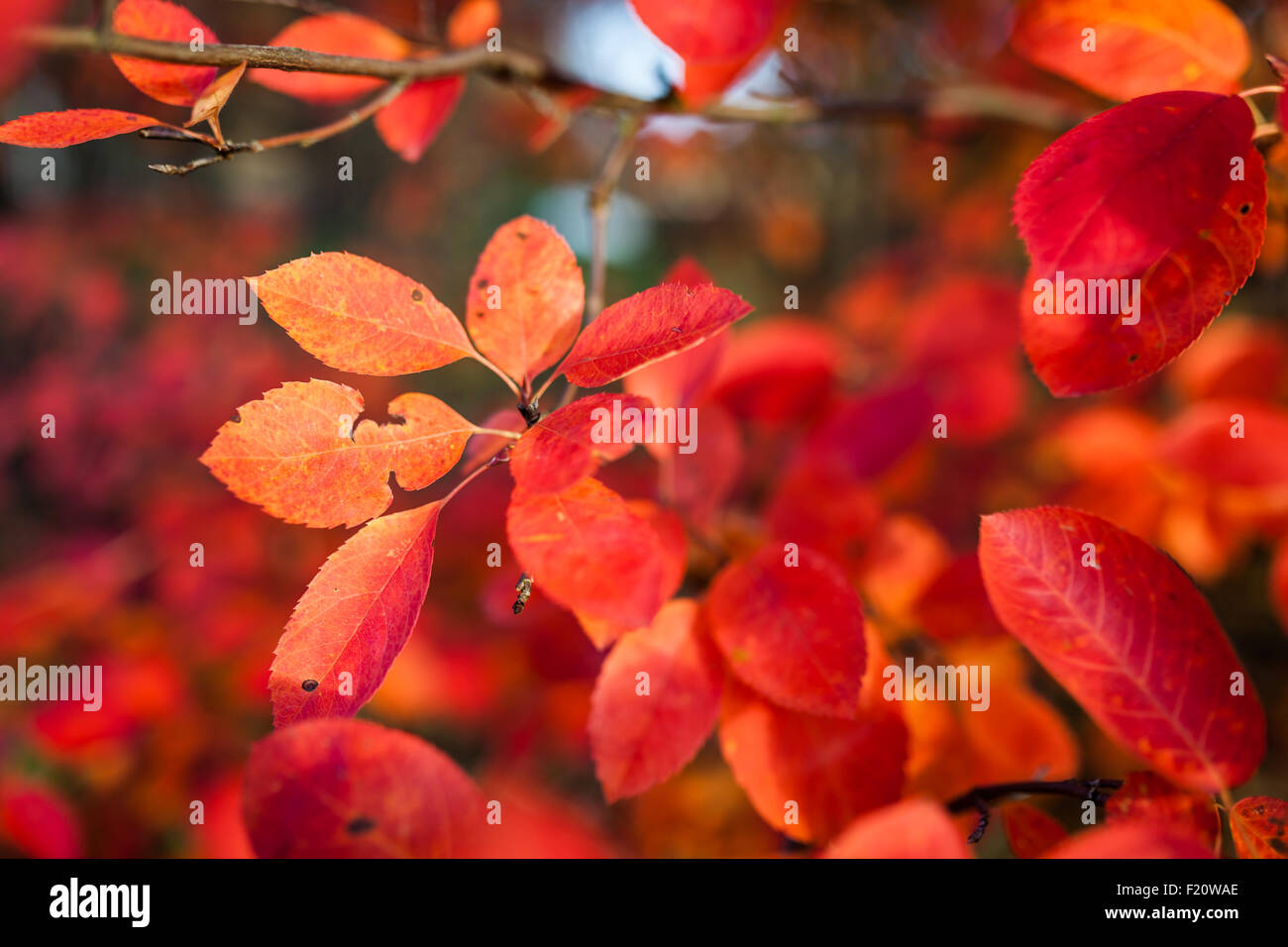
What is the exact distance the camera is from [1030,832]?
48 cm

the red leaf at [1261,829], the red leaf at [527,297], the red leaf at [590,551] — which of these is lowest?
the red leaf at [1261,829]

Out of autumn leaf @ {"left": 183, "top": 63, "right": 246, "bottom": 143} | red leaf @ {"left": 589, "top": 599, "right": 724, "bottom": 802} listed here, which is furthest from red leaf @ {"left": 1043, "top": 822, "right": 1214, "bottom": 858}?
autumn leaf @ {"left": 183, "top": 63, "right": 246, "bottom": 143}

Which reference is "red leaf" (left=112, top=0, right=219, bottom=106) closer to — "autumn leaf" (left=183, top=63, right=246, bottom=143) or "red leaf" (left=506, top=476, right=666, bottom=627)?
"autumn leaf" (left=183, top=63, right=246, bottom=143)

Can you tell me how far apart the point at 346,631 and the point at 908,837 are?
12.6 inches

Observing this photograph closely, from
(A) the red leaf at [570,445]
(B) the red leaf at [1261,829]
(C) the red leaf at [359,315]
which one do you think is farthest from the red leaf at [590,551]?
(B) the red leaf at [1261,829]

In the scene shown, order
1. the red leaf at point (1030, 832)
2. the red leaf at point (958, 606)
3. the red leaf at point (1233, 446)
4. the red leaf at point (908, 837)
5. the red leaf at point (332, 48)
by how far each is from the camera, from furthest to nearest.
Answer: the red leaf at point (1233, 446) → the red leaf at point (958, 606) → the red leaf at point (332, 48) → the red leaf at point (1030, 832) → the red leaf at point (908, 837)

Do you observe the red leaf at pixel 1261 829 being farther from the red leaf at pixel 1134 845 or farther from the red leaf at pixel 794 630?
the red leaf at pixel 794 630

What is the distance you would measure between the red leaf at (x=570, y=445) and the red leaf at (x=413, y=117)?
0.33 meters

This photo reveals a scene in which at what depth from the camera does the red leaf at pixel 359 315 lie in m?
0.42

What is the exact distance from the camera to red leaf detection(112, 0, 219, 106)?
17.7 inches

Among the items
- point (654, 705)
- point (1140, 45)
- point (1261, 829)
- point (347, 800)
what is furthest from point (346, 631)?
point (1140, 45)
